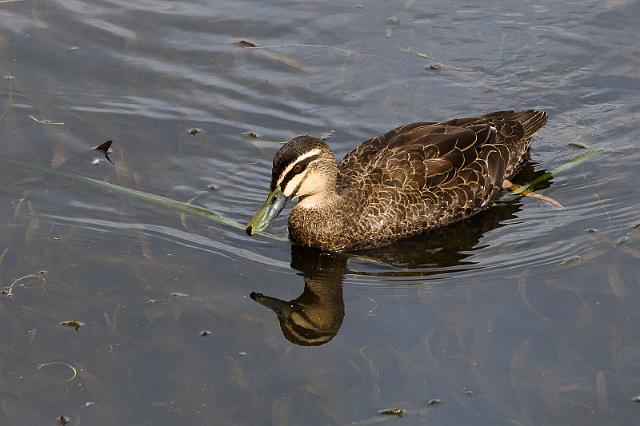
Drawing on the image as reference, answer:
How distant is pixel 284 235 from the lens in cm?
1099

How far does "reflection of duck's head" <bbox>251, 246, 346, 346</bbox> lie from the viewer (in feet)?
30.5

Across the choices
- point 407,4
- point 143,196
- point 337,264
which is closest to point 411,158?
point 337,264

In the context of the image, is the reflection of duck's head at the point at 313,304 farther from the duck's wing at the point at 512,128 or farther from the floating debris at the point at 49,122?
the floating debris at the point at 49,122

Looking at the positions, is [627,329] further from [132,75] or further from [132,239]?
[132,75]

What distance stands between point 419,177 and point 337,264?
1.19 m

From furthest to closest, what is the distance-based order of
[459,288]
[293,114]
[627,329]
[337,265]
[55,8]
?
[55,8], [293,114], [337,265], [459,288], [627,329]

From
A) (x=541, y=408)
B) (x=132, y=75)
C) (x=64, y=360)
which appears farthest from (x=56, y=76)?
(x=541, y=408)

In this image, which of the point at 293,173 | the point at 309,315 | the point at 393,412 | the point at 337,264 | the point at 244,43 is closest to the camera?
the point at 393,412

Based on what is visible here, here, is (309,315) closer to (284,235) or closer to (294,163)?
(294,163)

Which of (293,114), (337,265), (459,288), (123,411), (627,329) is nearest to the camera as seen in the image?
(123,411)

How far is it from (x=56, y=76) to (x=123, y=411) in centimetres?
577

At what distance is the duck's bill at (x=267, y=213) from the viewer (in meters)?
10.3

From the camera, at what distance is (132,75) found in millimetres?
13094

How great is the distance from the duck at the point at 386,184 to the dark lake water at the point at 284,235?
21 centimetres
